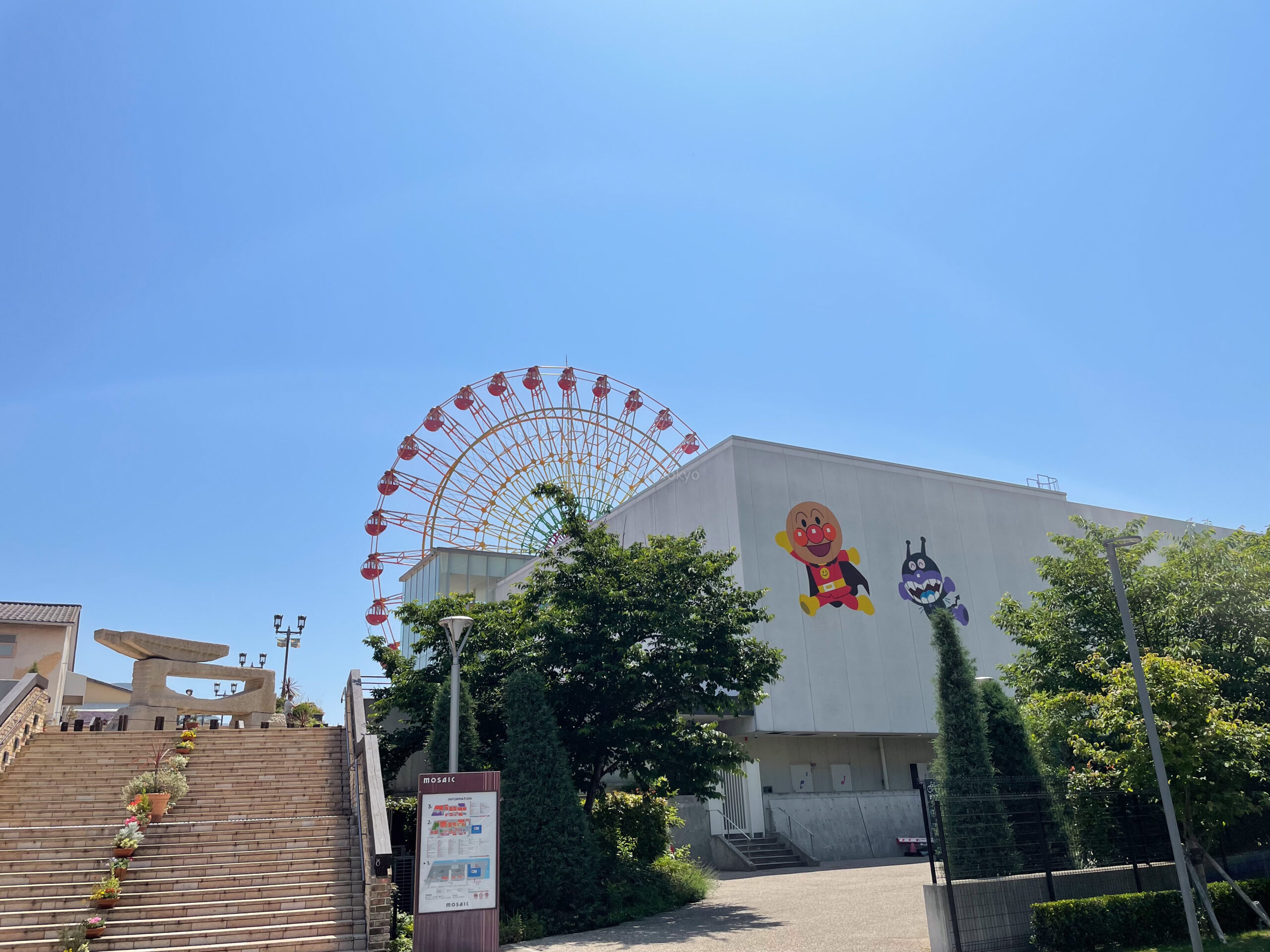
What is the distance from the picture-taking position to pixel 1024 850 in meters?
13.1

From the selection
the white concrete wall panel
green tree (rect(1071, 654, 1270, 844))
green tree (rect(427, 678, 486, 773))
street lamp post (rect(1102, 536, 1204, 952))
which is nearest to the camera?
street lamp post (rect(1102, 536, 1204, 952))

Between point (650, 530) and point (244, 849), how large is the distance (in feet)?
76.2

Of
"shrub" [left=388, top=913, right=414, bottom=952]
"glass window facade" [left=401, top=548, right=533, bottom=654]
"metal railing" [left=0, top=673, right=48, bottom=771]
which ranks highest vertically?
"glass window facade" [left=401, top=548, right=533, bottom=654]

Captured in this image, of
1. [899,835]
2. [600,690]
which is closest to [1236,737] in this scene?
[600,690]

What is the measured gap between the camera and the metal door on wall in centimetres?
2828

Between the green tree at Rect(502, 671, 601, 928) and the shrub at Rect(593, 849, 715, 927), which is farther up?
the green tree at Rect(502, 671, 601, 928)

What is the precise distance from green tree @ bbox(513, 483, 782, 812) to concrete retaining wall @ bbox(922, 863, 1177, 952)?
21.9ft

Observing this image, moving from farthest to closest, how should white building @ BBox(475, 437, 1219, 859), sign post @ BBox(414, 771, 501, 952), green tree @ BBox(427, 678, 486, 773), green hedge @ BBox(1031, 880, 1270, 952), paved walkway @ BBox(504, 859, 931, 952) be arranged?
white building @ BBox(475, 437, 1219, 859)
green tree @ BBox(427, 678, 486, 773)
paved walkway @ BBox(504, 859, 931, 952)
green hedge @ BBox(1031, 880, 1270, 952)
sign post @ BBox(414, 771, 501, 952)

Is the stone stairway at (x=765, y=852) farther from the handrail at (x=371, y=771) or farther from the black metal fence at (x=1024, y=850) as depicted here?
the black metal fence at (x=1024, y=850)

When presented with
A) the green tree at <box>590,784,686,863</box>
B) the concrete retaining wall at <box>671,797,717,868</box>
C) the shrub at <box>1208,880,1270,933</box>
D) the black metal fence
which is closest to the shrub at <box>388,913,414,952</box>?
the green tree at <box>590,784,686,863</box>

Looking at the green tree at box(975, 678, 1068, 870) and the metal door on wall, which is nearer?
the green tree at box(975, 678, 1068, 870)

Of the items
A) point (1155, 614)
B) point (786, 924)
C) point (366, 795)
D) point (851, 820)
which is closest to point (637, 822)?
point (786, 924)

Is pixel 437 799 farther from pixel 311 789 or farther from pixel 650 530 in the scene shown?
pixel 650 530

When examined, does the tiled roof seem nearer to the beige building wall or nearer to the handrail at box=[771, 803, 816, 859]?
the beige building wall
